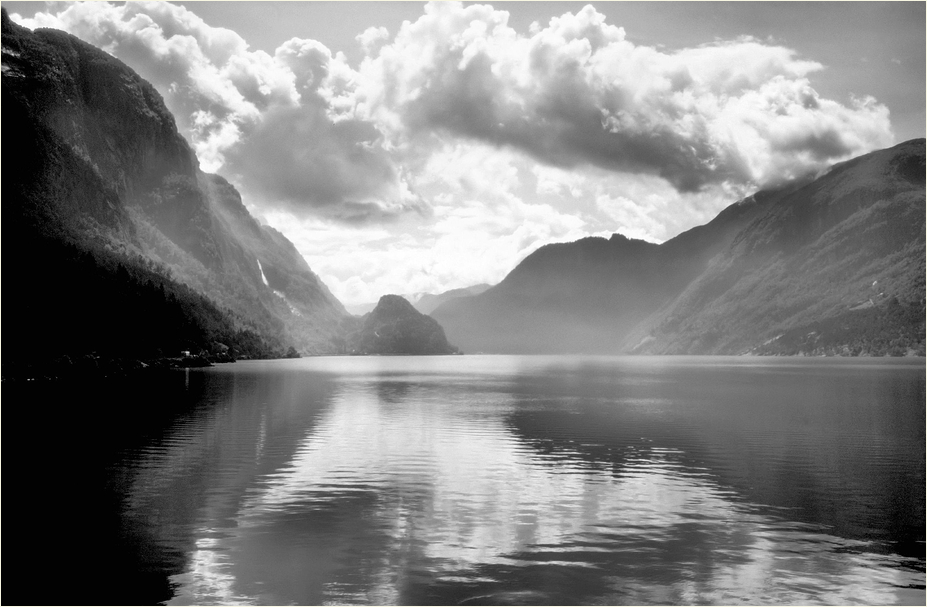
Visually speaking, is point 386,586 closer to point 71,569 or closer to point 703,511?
point 71,569

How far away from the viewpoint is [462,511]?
35.3 meters

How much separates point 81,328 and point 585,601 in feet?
568

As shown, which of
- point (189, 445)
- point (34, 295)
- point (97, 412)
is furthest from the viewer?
point (34, 295)

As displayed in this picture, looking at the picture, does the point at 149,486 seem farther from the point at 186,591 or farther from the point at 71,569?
the point at 186,591

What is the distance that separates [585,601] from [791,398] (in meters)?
96.3

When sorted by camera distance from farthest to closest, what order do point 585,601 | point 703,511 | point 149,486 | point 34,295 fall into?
point 34,295 → point 149,486 → point 703,511 → point 585,601

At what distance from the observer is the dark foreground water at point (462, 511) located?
24578 mm

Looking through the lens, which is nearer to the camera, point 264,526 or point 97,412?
point 264,526

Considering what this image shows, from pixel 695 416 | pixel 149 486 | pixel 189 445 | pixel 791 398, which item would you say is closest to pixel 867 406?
pixel 791 398

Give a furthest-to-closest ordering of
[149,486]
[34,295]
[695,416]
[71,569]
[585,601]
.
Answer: [34,295] < [695,416] < [149,486] < [71,569] < [585,601]

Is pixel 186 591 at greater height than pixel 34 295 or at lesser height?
lesser

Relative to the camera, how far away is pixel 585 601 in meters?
23.1

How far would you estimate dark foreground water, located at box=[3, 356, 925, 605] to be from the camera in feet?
80.6

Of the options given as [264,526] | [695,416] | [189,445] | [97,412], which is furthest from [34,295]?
[264,526]
